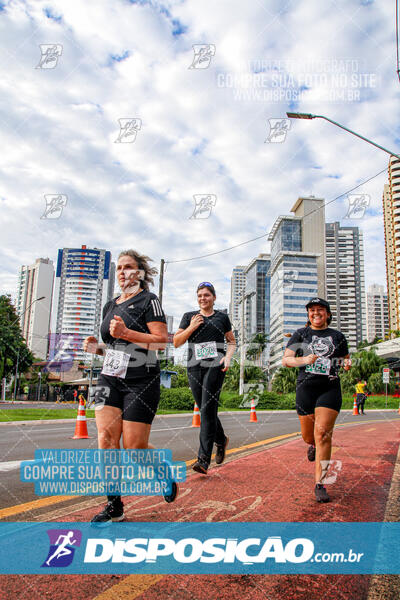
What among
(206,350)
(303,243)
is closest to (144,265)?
(206,350)

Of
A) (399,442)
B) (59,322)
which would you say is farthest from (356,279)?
(399,442)

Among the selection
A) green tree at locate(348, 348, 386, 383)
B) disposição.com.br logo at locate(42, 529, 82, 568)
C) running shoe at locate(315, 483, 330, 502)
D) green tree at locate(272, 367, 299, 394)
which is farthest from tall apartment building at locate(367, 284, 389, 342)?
disposição.com.br logo at locate(42, 529, 82, 568)

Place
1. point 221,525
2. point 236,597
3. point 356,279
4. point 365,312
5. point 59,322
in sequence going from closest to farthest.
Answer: point 236,597, point 221,525, point 59,322, point 356,279, point 365,312

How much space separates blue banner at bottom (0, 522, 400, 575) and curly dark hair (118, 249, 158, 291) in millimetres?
1657

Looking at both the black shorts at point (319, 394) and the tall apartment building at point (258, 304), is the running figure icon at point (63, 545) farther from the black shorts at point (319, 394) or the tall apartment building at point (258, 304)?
the tall apartment building at point (258, 304)

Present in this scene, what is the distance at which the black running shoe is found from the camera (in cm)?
269

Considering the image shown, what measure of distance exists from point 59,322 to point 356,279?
91374 mm

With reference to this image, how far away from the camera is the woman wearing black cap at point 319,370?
3748 mm

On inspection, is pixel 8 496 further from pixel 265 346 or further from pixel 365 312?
pixel 365 312

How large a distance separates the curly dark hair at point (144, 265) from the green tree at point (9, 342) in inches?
1841

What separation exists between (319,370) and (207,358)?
1135 mm

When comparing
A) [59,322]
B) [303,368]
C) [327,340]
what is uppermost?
[59,322]

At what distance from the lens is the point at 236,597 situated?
1.85 meters

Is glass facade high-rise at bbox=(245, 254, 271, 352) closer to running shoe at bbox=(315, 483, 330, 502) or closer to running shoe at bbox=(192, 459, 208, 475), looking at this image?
running shoe at bbox=(192, 459, 208, 475)
